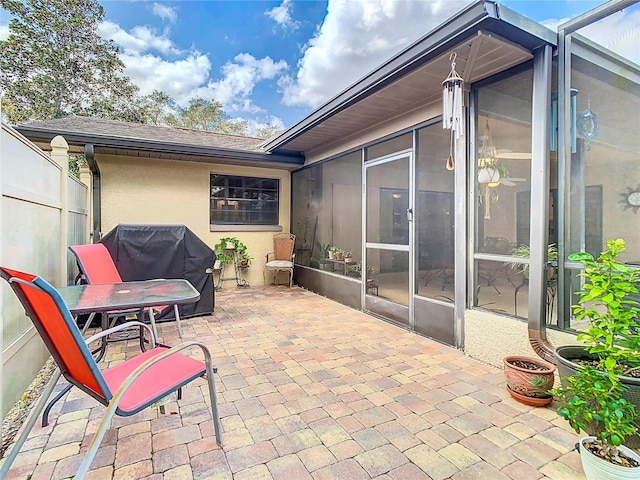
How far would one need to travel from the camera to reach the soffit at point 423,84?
2.63 meters

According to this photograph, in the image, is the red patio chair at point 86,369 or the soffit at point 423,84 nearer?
the red patio chair at point 86,369

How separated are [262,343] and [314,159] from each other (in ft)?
13.5

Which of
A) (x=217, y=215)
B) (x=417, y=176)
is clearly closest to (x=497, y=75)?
(x=417, y=176)

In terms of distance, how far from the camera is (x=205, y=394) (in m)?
2.48

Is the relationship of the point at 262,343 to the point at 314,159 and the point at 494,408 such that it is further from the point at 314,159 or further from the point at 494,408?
the point at 314,159

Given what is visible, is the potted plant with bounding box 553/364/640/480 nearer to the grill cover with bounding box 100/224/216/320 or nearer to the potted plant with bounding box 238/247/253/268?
the grill cover with bounding box 100/224/216/320

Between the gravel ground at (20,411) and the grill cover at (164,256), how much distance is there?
59.1 inches

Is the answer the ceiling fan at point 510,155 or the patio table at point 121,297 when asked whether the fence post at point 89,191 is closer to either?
the patio table at point 121,297

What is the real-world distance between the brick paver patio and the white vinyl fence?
483 mm

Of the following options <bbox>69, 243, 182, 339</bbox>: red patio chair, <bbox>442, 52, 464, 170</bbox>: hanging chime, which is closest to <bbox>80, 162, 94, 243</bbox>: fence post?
<bbox>69, 243, 182, 339</bbox>: red patio chair

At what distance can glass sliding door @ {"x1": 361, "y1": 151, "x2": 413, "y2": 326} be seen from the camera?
4.14m

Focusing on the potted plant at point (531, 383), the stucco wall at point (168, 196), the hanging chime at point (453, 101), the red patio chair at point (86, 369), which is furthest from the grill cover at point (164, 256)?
the potted plant at point (531, 383)

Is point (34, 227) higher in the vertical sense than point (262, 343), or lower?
higher

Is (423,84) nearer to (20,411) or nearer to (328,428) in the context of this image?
(328,428)
